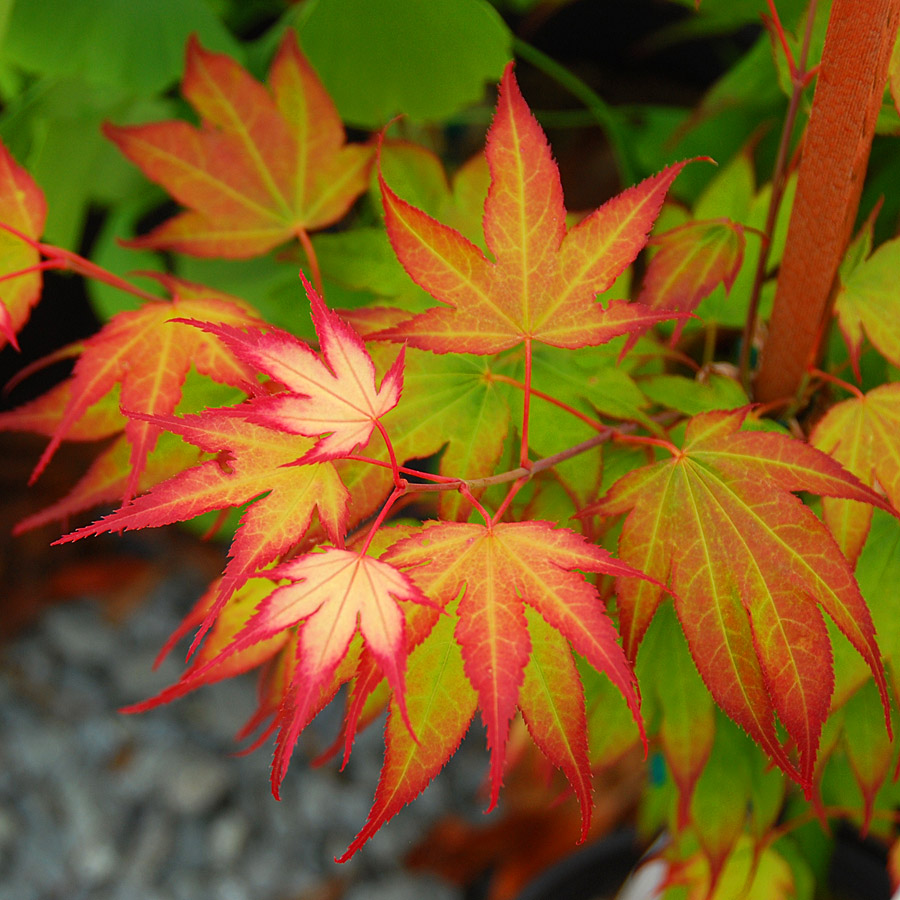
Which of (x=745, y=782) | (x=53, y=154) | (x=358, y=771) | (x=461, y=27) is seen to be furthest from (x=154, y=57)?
(x=358, y=771)

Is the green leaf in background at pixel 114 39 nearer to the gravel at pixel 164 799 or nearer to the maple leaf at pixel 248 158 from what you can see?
the maple leaf at pixel 248 158

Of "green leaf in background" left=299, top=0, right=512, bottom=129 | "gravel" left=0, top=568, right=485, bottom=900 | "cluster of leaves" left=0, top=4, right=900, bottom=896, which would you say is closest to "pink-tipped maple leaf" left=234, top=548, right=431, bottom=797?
"cluster of leaves" left=0, top=4, right=900, bottom=896

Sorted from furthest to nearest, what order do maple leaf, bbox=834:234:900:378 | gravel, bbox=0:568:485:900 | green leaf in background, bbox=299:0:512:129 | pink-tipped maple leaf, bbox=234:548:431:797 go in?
gravel, bbox=0:568:485:900, green leaf in background, bbox=299:0:512:129, maple leaf, bbox=834:234:900:378, pink-tipped maple leaf, bbox=234:548:431:797

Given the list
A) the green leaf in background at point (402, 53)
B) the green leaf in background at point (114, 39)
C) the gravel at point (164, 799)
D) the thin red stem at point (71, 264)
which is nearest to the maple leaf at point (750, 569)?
the thin red stem at point (71, 264)

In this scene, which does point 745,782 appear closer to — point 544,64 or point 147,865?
point 544,64

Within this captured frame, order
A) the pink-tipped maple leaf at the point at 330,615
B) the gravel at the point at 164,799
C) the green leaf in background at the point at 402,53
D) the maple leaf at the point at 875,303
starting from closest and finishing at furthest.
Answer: the pink-tipped maple leaf at the point at 330,615 < the maple leaf at the point at 875,303 < the green leaf in background at the point at 402,53 < the gravel at the point at 164,799

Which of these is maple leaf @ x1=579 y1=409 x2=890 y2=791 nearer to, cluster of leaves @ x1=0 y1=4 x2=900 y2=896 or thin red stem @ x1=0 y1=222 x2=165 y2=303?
cluster of leaves @ x1=0 y1=4 x2=900 y2=896
